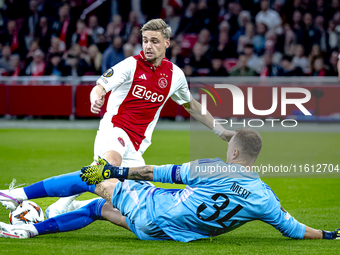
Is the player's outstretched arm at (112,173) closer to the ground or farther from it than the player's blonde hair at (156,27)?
closer to the ground

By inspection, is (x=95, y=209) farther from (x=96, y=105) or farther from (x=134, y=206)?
(x=96, y=105)

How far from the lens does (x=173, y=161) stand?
340 inches

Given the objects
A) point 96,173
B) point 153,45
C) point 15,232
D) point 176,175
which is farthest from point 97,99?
point 15,232

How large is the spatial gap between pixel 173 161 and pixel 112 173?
4954mm

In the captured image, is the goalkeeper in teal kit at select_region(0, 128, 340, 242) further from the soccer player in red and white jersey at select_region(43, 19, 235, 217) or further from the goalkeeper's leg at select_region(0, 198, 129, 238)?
the soccer player in red and white jersey at select_region(43, 19, 235, 217)

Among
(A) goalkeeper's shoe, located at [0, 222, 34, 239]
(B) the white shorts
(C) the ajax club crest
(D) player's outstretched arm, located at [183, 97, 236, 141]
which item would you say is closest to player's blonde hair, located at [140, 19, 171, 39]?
(C) the ajax club crest

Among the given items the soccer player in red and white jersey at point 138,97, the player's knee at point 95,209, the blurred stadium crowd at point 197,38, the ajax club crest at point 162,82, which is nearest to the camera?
the player's knee at point 95,209

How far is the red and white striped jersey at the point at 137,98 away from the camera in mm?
5070

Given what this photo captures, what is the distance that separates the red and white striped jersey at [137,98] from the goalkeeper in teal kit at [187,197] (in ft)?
3.60

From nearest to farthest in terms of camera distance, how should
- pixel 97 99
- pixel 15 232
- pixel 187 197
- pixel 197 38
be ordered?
pixel 187 197 < pixel 15 232 < pixel 97 99 < pixel 197 38

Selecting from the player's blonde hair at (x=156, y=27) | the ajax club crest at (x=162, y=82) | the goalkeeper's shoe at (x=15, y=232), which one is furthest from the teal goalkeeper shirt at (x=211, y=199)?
the player's blonde hair at (x=156, y=27)

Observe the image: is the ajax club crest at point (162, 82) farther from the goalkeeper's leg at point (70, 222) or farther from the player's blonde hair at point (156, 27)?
the goalkeeper's leg at point (70, 222)

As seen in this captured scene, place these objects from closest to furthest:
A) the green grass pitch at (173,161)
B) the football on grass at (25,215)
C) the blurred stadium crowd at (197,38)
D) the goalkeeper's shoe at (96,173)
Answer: the goalkeeper's shoe at (96,173), the green grass pitch at (173,161), the football on grass at (25,215), the blurred stadium crowd at (197,38)

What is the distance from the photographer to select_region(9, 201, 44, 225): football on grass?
4.36 metres
